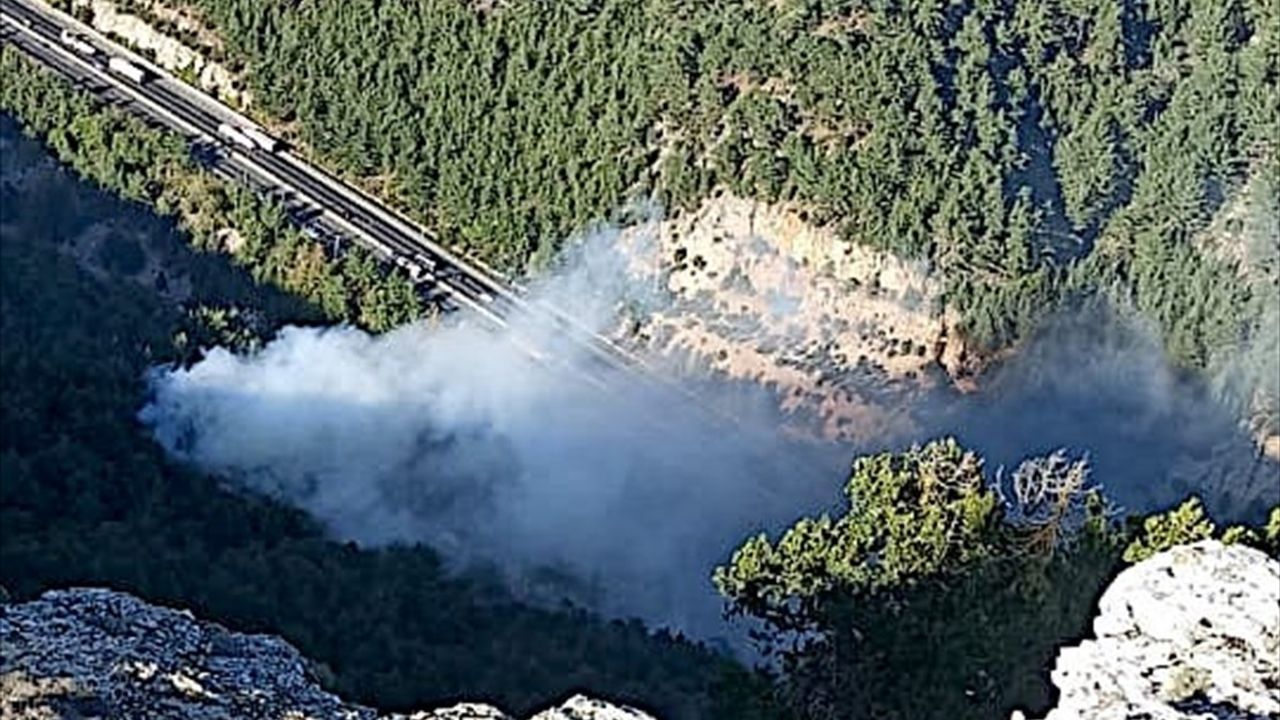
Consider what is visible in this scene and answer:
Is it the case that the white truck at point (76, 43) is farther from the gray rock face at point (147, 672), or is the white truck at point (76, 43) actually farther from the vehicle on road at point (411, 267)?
the gray rock face at point (147, 672)

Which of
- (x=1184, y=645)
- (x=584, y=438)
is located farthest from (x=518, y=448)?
(x=1184, y=645)

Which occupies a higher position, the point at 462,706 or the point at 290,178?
the point at 290,178

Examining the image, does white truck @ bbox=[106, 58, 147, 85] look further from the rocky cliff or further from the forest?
the rocky cliff

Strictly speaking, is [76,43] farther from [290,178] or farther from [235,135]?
[290,178]

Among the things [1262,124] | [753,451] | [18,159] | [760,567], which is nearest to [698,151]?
[753,451]

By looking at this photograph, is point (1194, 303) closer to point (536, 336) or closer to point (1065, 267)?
point (1065, 267)
